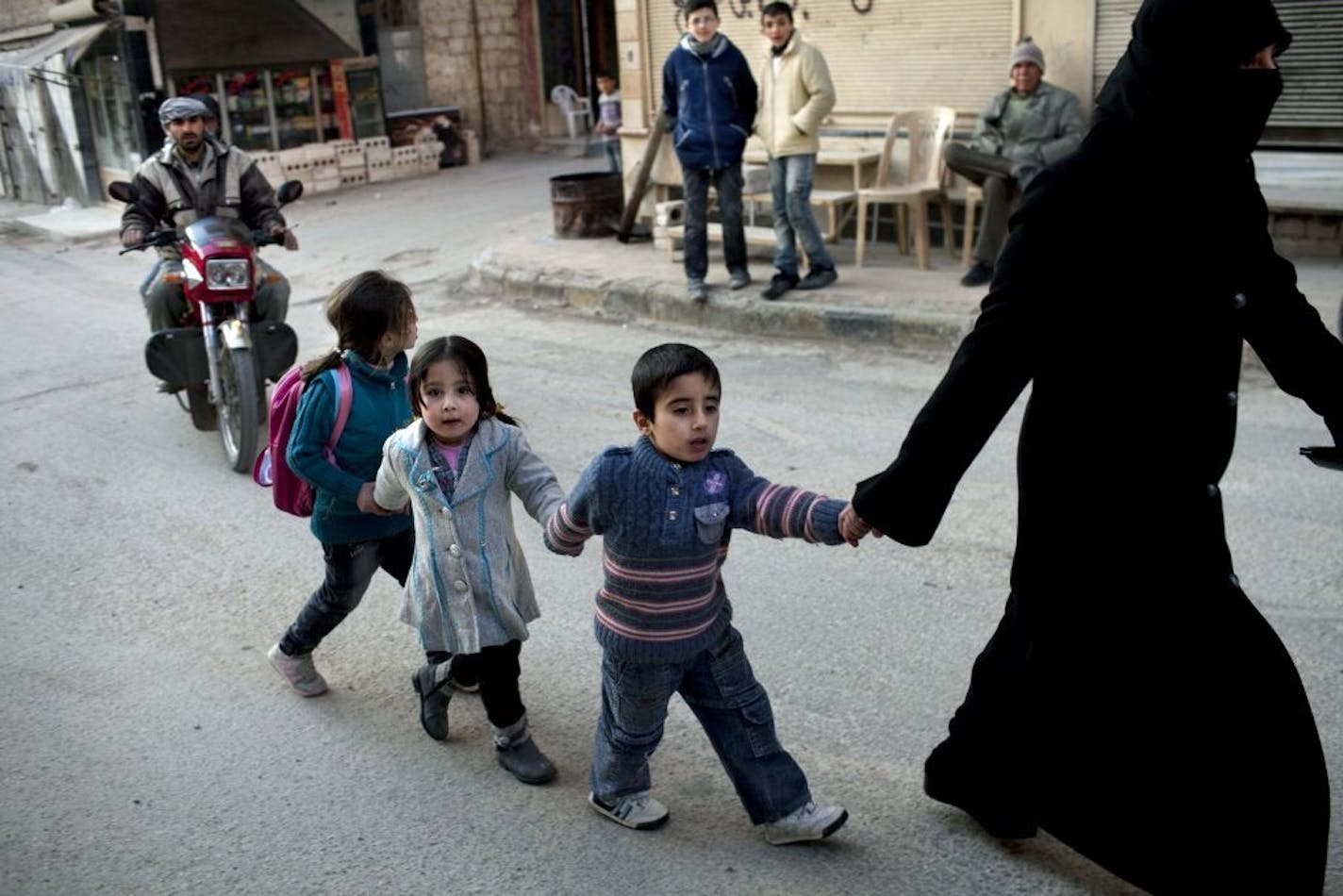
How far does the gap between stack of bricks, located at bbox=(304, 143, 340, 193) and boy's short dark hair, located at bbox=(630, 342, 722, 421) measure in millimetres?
15770

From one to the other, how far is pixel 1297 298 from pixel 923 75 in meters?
8.21

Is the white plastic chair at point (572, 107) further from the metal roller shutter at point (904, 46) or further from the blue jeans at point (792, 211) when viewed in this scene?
the blue jeans at point (792, 211)

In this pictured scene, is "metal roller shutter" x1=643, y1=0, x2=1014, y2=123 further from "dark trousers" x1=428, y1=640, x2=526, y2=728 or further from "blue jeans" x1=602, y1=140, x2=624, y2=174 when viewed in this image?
"dark trousers" x1=428, y1=640, x2=526, y2=728

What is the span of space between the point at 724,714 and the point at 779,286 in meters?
6.26

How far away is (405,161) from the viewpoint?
63.4ft

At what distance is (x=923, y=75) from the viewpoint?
35.4 ft

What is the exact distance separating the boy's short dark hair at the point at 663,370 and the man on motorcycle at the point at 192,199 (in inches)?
173

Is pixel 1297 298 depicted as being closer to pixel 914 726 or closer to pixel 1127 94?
pixel 1127 94

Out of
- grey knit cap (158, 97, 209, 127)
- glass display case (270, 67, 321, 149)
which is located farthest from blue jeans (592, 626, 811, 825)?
glass display case (270, 67, 321, 149)

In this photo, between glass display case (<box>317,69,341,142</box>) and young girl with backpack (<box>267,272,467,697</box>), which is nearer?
young girl with backpack (<box>267,272,467,697</box>)

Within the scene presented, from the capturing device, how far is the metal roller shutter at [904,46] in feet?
34.0

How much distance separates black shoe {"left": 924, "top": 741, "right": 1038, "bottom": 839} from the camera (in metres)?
3.29

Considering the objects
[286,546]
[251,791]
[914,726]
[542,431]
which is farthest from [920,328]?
[251,791]

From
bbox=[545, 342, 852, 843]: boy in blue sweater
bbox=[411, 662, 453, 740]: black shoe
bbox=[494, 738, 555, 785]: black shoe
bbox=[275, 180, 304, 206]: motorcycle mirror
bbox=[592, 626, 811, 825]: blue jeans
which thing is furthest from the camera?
bbox=[275, 180, 304, 206]: motorcycle mirror
